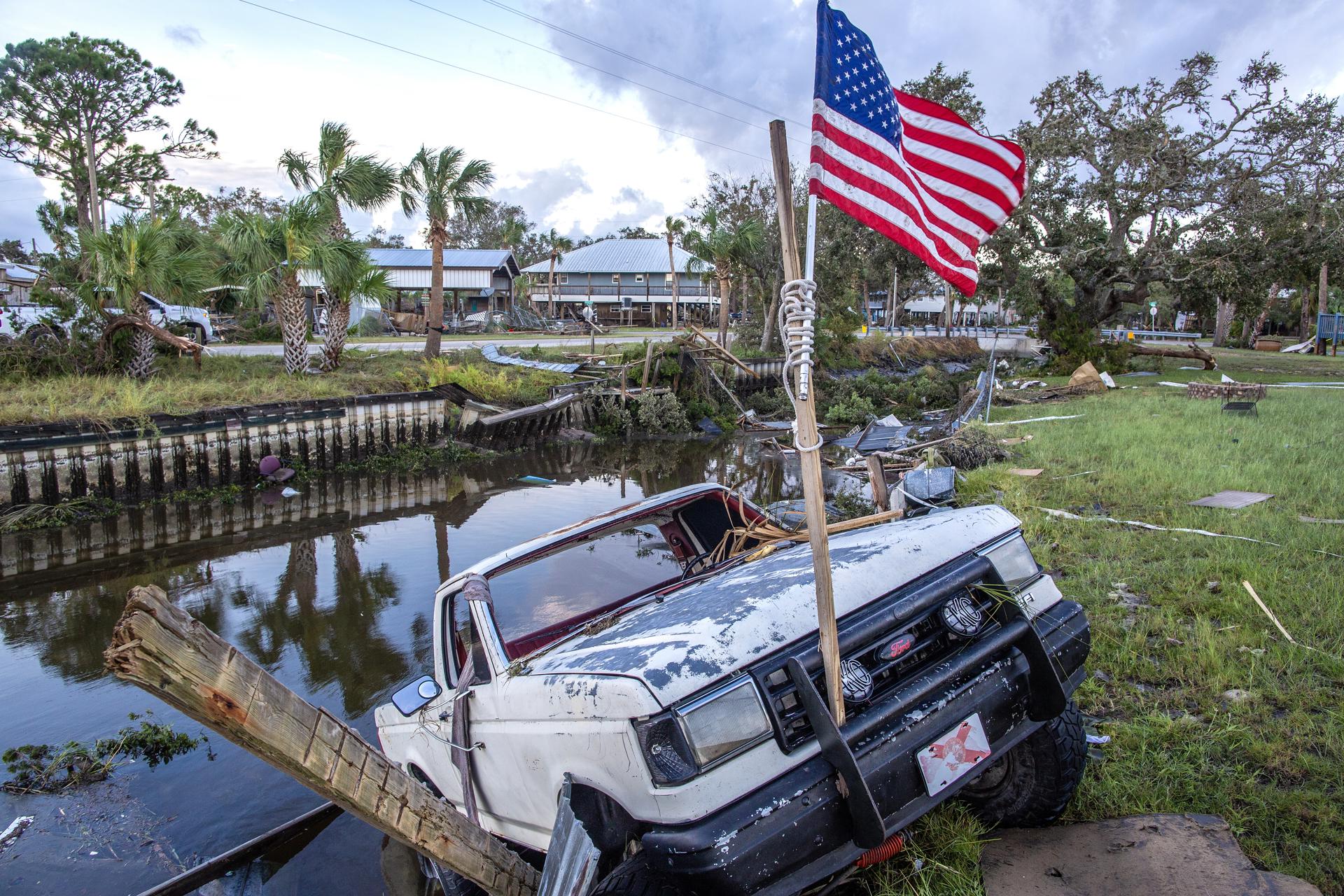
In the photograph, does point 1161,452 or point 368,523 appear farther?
point 368,523

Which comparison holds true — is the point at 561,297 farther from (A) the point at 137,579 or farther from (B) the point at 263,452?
(A) the point at 137,579

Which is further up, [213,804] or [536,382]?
[536,382]

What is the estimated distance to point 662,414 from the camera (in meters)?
21.5

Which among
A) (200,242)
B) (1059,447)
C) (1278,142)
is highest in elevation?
(1278,142)

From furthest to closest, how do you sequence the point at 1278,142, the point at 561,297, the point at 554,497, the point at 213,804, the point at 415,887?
the point at 561,297
the point at 1278,142
the point at 554,497
the point at 213,804
the point at 415,887

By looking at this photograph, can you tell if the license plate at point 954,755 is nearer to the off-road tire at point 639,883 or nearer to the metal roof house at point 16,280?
the off-road tire at point 639,883

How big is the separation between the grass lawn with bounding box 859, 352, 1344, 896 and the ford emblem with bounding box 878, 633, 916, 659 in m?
0.85

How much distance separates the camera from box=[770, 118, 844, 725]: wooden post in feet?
8.02

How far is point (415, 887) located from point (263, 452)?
1285 centimetres

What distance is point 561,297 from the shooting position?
2202 inches

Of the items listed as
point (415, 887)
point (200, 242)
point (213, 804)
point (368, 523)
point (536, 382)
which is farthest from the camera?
point (536, 382)

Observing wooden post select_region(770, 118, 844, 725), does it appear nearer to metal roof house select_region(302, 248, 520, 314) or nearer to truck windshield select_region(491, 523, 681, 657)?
truck windshield select_region(491, 523, 681, 657)

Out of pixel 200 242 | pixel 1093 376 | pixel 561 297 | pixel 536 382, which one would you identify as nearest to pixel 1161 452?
pixel 1093 376

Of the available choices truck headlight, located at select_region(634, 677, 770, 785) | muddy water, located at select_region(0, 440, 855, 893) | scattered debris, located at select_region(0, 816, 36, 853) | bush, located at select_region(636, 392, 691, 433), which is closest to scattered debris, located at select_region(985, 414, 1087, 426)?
muddy water, located at select_region(0, 440, 855, 893)
